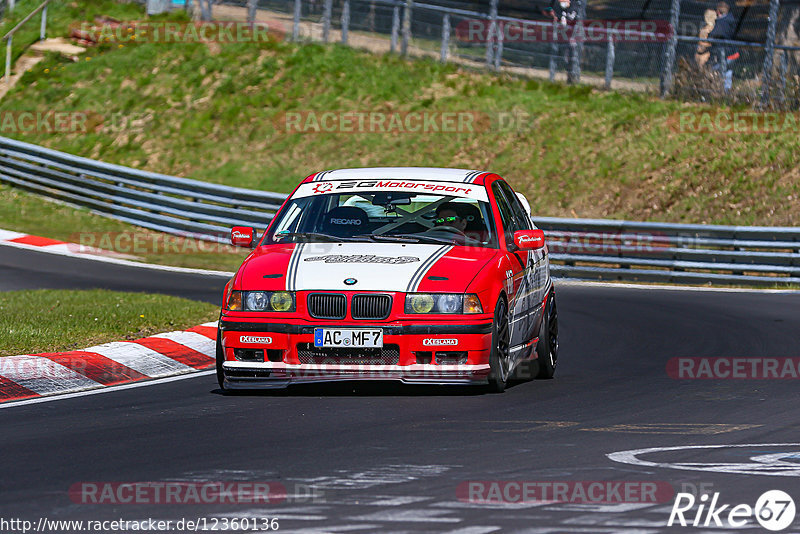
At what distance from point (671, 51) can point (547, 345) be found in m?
17.4

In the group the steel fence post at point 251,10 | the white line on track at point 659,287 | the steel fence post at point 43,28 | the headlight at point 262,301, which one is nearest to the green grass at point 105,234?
the white line on track at point 659,287

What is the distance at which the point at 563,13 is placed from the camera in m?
27.8

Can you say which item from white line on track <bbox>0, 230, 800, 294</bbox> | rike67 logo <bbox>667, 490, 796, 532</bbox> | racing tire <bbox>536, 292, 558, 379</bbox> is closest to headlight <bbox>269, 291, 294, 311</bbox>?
racing tire <bbox>536, 292, 558, 379</bbox>

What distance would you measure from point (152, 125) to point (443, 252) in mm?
23775

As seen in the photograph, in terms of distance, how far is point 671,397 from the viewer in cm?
942

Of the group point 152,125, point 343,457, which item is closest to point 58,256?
point 152,125

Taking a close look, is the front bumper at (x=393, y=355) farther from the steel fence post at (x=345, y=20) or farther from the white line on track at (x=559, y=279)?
→ the steel fence post at (x=345, y=20)

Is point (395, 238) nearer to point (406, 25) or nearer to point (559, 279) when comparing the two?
point (559, 279)

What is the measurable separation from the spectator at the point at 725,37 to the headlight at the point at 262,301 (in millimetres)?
18727

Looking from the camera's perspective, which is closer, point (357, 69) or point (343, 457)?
point (343, 457)

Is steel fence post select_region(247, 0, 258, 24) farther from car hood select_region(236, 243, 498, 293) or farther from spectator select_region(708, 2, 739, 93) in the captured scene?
car hood select_region(236, 243, 498, 293)

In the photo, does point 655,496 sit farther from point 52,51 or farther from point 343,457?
point 52,51

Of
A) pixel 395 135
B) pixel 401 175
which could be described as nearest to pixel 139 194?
pixel 395 135

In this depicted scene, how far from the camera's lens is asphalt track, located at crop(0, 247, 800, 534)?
18.4 ft
